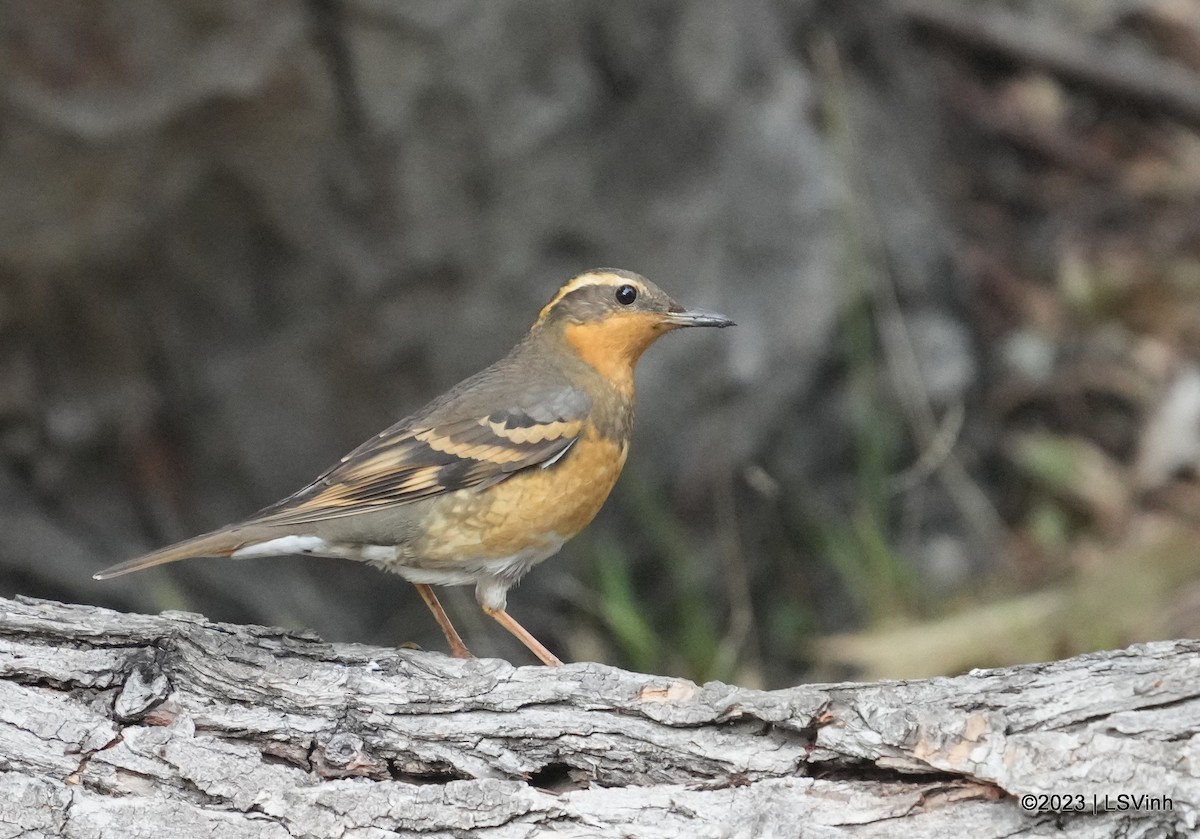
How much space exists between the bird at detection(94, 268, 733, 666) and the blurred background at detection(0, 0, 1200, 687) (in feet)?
7.35

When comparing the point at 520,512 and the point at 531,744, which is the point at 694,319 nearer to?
the point at 520,512

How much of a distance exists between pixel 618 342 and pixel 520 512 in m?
1.02

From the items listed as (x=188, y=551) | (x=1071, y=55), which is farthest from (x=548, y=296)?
(x=1071, y=55)

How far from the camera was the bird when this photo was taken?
17.9 feet

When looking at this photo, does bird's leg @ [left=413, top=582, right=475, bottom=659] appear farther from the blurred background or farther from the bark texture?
the blurred background

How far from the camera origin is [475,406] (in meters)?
5.89

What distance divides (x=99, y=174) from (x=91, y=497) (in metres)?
1.96

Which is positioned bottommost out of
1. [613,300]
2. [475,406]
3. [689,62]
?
[475,406]

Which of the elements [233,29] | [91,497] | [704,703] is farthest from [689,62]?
[704,703]

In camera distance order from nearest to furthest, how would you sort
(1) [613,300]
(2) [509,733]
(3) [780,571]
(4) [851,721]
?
(4) [851,721] → (2) [509,733] → (1) [613,300] → (3) [780,571]

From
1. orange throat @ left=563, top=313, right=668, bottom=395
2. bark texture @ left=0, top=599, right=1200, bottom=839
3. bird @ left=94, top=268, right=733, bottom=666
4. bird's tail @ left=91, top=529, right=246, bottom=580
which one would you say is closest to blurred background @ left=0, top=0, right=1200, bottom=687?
orange throat @ left=563, top=313, right=668, bottom=395

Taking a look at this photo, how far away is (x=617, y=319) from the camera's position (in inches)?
246

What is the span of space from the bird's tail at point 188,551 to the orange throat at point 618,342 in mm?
1811

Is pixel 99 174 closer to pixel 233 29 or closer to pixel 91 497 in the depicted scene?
pixel 233 29
